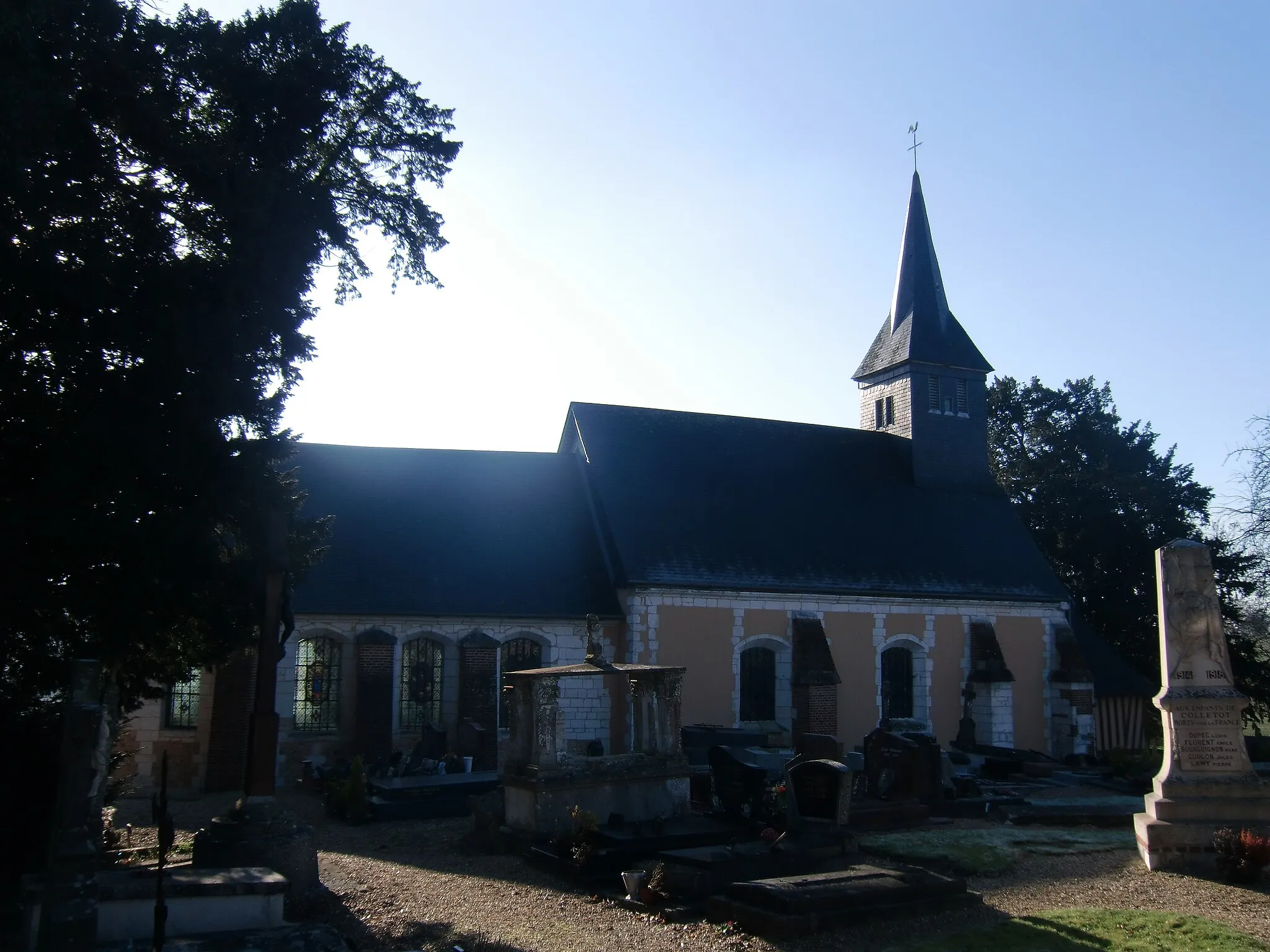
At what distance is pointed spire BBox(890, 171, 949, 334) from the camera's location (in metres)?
30.3

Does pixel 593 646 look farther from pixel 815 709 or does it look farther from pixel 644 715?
pixel 815 709

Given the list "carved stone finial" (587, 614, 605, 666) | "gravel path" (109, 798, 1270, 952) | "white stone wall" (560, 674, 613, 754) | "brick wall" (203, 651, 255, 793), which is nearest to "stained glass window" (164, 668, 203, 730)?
"brick wall" (203, 651, 255, 793)

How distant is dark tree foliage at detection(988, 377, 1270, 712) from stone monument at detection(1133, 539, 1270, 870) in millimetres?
21087

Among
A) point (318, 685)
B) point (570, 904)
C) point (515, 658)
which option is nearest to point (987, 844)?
point (570, 904)

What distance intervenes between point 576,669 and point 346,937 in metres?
Answer: 5.93

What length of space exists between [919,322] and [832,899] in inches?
906

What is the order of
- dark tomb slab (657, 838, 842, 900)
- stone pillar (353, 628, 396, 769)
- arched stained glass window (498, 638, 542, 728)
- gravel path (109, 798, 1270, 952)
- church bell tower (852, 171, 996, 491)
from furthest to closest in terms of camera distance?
church bell tower (852, 171, 996, 491)
arched stained glass window (498, 638, 542, 728)
stone pillar (353, 628, 396, 769)
dark tomb slab (657, 838, 842, 900)
gravel path (109, 798, 1270, 952)

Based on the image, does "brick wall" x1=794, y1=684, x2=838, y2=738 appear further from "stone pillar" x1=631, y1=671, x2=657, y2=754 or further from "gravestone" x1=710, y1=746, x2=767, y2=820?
"stone pillar" x1=631, y1=671, x2=657, y2=754

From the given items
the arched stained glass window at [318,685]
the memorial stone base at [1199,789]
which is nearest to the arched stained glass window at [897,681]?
the arched stained glass window at [318,685]

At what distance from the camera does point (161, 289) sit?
11266 millimetres

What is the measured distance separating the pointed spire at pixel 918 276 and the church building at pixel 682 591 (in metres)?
1.17

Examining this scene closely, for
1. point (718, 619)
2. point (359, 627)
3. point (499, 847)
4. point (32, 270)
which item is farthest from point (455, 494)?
point (32, 270)

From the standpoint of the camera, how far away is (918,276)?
3053 cm

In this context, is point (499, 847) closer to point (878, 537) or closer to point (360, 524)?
point (360, 524)
